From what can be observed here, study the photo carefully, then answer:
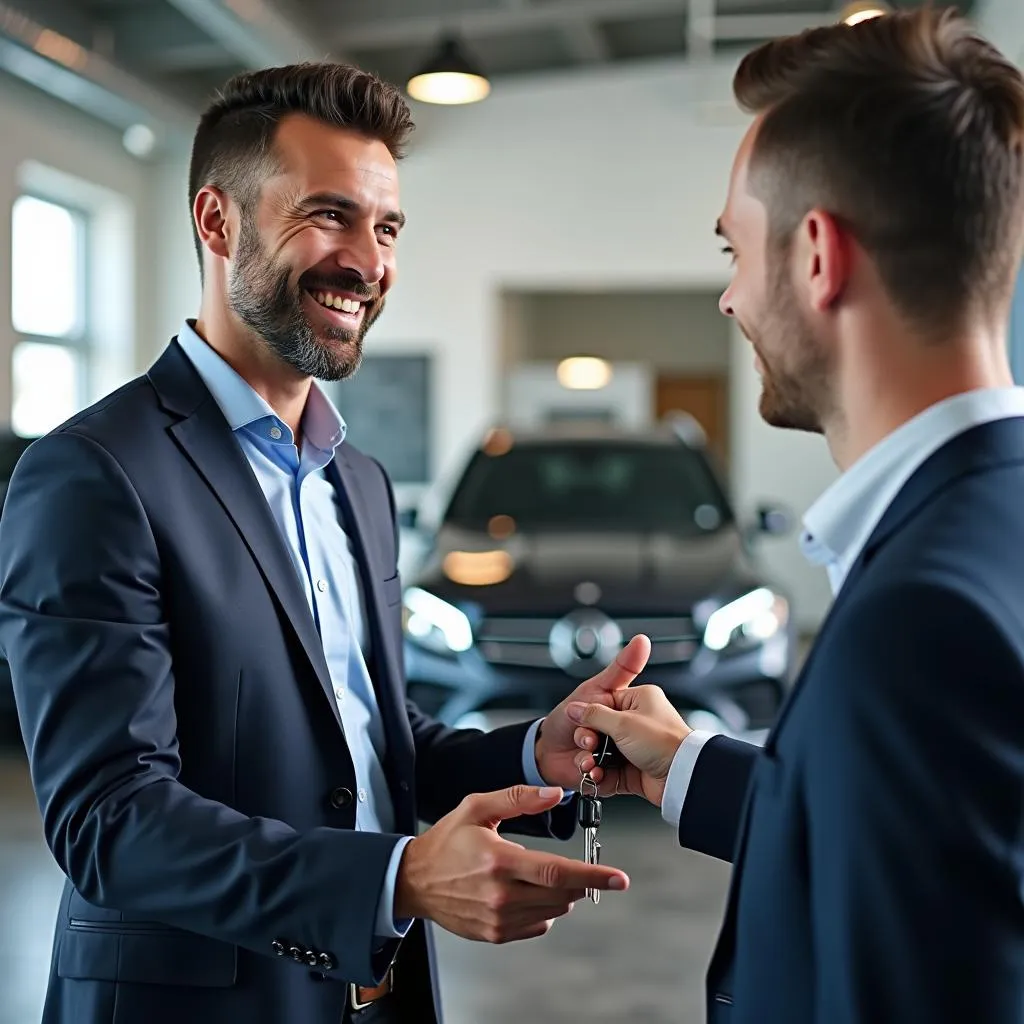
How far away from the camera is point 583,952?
3504 millimetres

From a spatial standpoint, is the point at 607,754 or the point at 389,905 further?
the point at 607,754

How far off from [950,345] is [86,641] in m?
0.81

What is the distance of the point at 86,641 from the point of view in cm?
121

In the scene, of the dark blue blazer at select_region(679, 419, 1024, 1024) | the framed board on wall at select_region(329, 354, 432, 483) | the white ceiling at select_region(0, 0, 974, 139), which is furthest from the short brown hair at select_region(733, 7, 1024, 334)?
the framed board on wall at select_region(329, 354, 432, 483)

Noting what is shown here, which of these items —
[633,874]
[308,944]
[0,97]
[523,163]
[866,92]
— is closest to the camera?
[866,92]

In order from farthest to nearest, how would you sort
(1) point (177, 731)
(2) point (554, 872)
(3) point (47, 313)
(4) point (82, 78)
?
(3) point (47, 313) < (4) point (82, 78) < (1) point (177, 731) < (2) point (554, 872)

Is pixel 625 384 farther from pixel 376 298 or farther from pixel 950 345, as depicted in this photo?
pixel 950 345

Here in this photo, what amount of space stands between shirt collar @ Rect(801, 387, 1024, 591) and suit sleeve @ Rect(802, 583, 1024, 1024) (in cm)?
13

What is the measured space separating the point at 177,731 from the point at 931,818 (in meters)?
0.81

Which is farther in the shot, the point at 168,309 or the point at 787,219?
the point at 168,309

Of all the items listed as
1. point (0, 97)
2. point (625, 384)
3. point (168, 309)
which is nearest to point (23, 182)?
point (0, 97)

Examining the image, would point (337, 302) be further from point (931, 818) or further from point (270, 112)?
point (931, 818)

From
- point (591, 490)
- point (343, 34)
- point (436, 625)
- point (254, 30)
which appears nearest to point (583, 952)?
point (436, 625)

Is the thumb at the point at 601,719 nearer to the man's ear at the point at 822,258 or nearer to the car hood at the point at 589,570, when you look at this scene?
the man's ear at the point at 822,258
